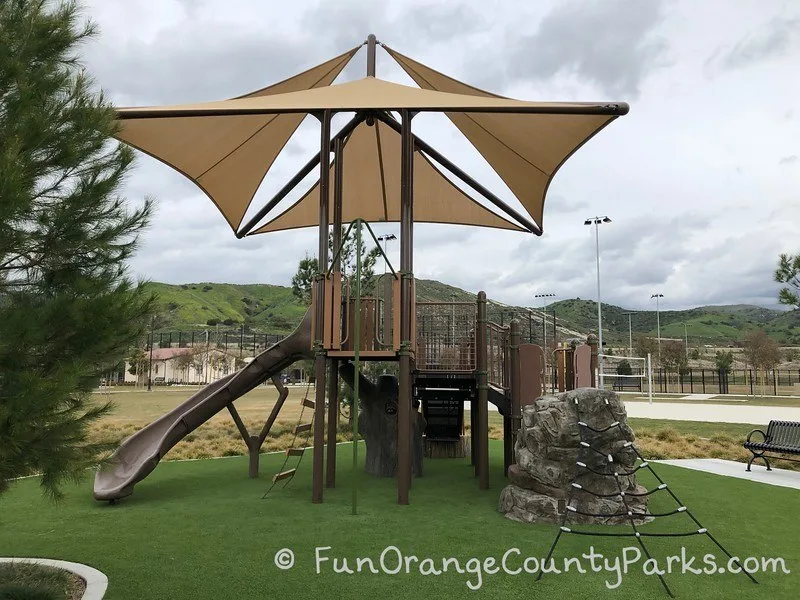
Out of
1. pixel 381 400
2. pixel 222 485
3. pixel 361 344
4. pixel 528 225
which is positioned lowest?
pixel 222 485

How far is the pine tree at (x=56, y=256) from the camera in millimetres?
3473

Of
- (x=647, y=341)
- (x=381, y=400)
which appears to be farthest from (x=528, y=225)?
(x=647, y=341)

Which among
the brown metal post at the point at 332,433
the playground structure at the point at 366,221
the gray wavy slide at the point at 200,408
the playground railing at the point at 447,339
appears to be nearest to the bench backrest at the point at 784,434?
the playground structure at the point at 366,221

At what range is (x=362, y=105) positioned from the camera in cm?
687

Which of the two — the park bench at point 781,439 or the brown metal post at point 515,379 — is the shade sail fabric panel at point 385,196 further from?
the park bench at point 781,439

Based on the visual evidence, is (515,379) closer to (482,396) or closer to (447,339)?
(482,396)

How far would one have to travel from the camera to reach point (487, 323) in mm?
9727

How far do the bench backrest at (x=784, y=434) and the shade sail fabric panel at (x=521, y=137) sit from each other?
599 centimetres

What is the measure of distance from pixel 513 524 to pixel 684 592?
243 centimetres

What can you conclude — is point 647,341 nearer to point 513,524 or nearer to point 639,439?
point 639,439

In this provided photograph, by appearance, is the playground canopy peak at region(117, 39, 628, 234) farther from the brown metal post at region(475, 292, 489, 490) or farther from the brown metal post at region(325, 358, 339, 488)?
the brown metal post at region(325, 358, 339, 488)

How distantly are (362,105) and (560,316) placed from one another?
139 metres

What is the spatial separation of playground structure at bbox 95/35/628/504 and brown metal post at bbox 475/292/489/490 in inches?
0.9

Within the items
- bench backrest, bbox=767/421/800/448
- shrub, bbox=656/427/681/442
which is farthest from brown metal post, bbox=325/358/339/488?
shrub, bbox=656/427/681/442
